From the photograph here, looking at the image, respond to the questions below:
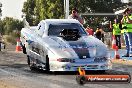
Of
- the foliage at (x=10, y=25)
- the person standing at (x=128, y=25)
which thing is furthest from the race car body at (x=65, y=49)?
the foliage at (x=10, y=25)

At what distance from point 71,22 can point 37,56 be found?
71.2 inches

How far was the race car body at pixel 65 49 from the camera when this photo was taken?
14227 millimetres

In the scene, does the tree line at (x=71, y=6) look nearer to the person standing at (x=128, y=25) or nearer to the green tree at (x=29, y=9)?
the green tree at (x=29, y=9)

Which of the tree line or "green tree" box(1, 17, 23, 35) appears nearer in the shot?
the tree line

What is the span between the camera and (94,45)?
578 inches

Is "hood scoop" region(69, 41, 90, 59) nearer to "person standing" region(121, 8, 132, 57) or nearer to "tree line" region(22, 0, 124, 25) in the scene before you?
"person standing" region(121, 8, 132, 57)

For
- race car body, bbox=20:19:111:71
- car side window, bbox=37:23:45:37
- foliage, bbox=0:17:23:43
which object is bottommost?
foliage, bbox=0:17:23:43

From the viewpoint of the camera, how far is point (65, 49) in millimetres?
14359

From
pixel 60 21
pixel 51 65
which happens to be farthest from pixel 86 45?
pixel 60 21

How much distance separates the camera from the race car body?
46.7ft

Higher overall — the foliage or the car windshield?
the car windshield

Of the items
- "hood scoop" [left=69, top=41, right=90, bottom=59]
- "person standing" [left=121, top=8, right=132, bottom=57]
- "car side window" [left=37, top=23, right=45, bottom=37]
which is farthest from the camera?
"person standing" [left=121, top=8, right=132, bottom=57]

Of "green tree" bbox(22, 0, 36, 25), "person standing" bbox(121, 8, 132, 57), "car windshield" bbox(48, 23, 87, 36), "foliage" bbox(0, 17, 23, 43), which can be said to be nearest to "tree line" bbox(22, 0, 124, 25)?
"green tree" bbox(22, 0, 36, 25)

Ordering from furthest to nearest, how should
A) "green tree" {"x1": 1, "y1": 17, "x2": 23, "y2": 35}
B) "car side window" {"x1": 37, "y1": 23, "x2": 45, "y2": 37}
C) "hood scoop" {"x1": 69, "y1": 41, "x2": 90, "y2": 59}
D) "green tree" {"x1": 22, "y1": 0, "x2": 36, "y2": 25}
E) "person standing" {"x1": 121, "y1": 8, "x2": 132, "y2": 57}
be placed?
"green tree" {"x1": 1, "y1": 17, "x2": 23, "y2": 35}
"green tree" {"x1": 22, "y1": 0, "x2": 36, "y2": 25}
"person standing" {"x1": 121, "y1": 8, "x2": 132, "y2": 57}
"car side window" {"x1": 37, "y1": 23, "x2": 45, "y2": 37}
"hood scoop" {"x1": 69, "y1": 41, "x2": 90, "y2": 59}
